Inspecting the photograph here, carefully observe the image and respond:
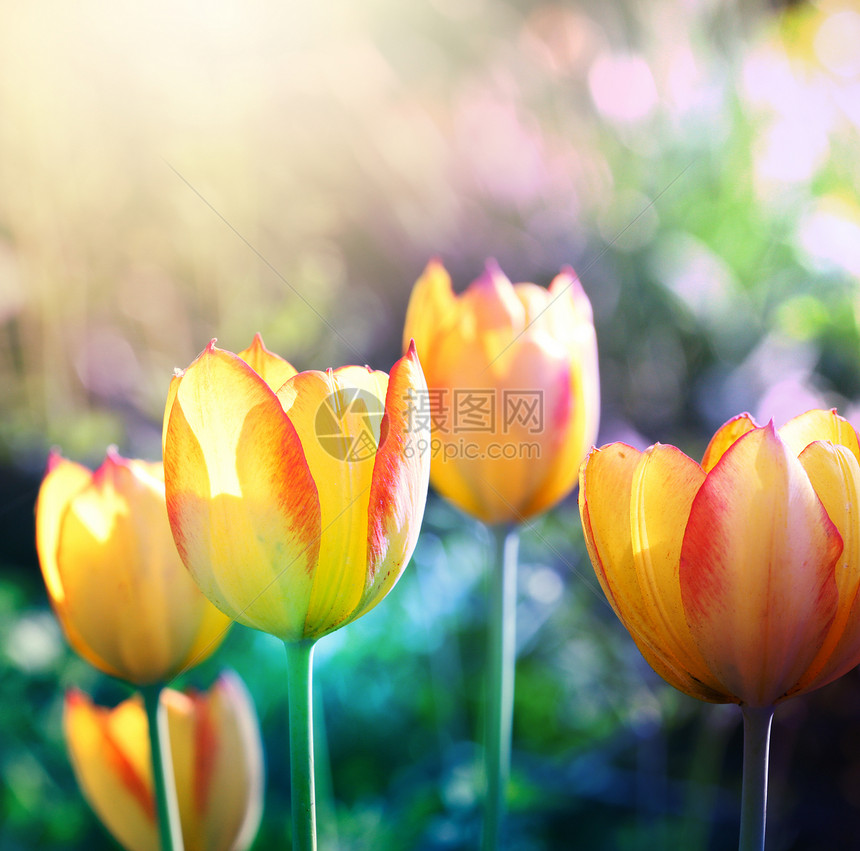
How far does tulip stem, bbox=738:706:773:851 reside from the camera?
21cm

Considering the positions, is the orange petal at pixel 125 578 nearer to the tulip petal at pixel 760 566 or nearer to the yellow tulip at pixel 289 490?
the yellow tulip at pixel 289 490

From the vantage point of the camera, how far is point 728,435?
0.81ft

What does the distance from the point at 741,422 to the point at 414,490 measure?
103mm

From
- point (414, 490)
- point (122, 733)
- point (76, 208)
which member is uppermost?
point (76, 208)

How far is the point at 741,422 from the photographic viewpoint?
0.80 ft

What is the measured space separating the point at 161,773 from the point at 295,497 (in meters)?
0.12

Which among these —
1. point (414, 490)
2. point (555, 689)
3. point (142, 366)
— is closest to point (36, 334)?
point (142, 366)

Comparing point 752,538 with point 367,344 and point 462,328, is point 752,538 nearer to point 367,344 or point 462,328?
point 462,328

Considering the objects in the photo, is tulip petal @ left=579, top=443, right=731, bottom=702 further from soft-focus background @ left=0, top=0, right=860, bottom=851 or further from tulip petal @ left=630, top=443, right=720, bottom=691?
soft-focus background @ left=0, top=0, right=860, bottom=851

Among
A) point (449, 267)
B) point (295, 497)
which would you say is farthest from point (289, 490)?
point (449, 267)

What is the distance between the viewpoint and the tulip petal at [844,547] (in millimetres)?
212

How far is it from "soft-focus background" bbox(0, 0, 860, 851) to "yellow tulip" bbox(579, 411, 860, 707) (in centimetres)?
28

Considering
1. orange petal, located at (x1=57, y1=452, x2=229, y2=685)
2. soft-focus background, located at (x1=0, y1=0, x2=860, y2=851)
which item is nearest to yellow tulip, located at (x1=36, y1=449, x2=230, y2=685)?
orange petal, located at (x1=57, y1=452, x2=229, y2=685)

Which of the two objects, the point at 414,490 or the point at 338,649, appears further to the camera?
the point at 338,649
